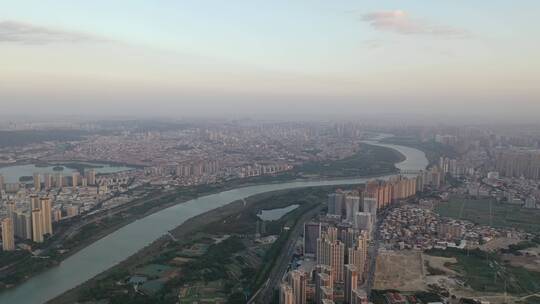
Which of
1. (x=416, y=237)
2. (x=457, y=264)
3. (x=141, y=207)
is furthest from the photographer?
(x=141, y=207)

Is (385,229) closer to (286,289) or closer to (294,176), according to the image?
(286,289)

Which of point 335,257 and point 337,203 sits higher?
point 337,203

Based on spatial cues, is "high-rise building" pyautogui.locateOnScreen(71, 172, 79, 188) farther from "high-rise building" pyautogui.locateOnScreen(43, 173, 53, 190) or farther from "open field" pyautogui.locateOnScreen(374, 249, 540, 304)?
"open field" pyautogui.locateOnScreen(374, 249, 540, 304)

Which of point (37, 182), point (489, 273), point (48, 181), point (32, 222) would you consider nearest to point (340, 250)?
point (489, 273)

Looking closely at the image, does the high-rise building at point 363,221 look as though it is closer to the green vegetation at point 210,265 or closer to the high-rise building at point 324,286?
the green vegetation at point 210,265

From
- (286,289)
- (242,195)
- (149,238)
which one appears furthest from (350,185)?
(286,289)

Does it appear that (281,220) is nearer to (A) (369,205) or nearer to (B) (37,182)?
(A) (369,205)

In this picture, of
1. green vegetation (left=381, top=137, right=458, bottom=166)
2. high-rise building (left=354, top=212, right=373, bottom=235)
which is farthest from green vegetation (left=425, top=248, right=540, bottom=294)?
green vegetation (left=381, top=137, right=458, bottom=166)
